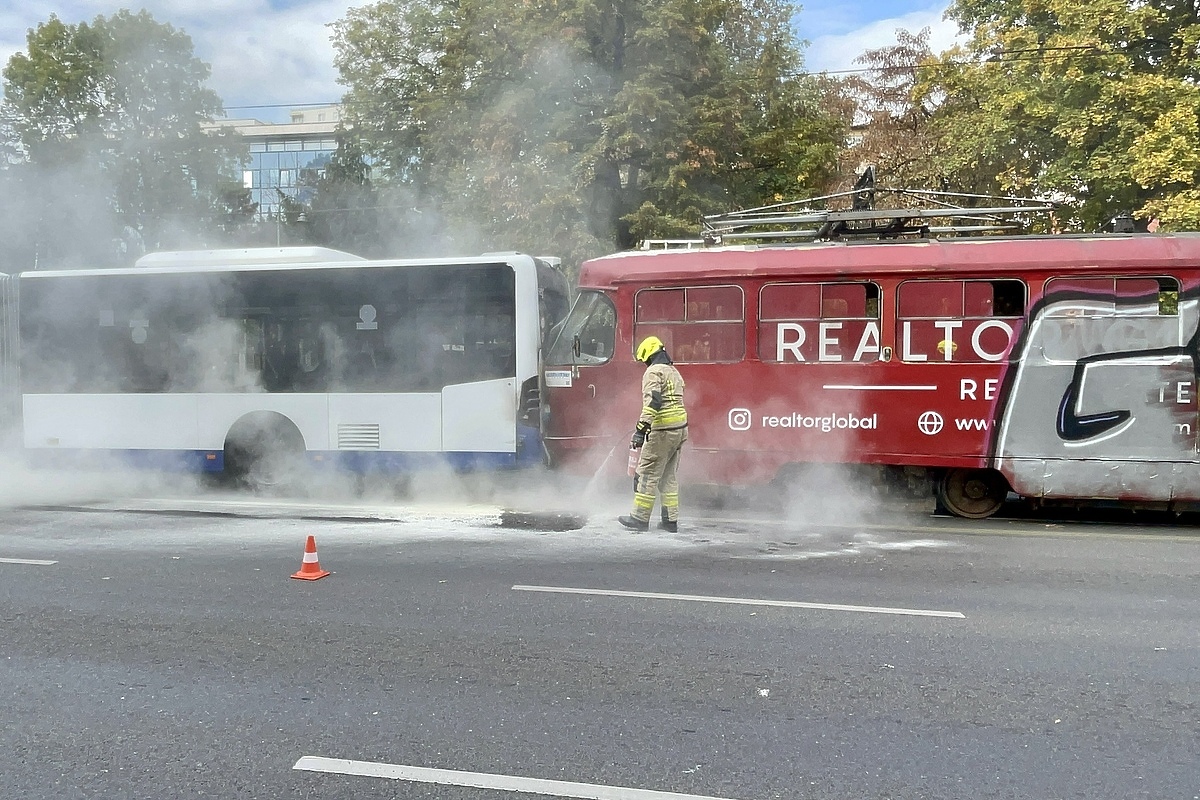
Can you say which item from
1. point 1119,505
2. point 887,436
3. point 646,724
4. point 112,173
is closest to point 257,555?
point 646,724

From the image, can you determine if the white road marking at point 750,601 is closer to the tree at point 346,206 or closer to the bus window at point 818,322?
the bus window at point 818,322

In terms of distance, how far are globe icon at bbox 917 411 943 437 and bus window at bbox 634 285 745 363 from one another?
1.86m

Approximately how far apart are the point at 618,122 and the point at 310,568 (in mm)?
12258

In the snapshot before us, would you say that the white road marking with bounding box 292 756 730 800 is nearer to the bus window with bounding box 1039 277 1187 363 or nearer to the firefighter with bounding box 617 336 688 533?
the firefighter with bounding box 617 336 688 533

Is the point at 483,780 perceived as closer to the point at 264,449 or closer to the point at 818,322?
the point at 818,322

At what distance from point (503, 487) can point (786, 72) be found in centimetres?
1234

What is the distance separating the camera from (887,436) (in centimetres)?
937

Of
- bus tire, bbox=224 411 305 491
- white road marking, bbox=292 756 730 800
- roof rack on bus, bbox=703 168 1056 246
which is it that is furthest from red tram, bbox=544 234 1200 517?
white road marking, bbox=292 756 730 800

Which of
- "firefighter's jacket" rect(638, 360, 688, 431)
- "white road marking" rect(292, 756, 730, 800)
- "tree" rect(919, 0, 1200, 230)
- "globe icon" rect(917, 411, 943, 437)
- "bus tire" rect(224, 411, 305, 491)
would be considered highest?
"tree" rect(919, 0, 1200, 230)

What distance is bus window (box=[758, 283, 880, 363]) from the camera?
943cm

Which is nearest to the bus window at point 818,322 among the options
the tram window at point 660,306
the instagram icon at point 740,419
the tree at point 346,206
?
the instagram icon at point 740,419

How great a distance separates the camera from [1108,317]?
8.92 metres

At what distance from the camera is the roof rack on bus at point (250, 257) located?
11.5m

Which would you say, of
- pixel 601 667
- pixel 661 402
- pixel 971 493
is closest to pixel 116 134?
pixel 661 402
